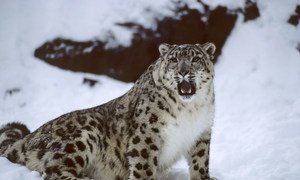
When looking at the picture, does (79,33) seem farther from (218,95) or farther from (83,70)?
(218,95)

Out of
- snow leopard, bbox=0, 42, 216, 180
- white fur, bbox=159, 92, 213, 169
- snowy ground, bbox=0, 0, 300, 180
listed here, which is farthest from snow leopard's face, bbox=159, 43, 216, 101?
snowy ground, bbox=0, 0, 300, 180

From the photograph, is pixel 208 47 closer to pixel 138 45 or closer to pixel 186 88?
pixel 186 88

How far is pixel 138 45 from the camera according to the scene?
10055 millimetres

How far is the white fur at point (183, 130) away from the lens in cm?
533

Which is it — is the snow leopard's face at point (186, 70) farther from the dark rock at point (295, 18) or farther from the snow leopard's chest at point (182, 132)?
the dark rock at point (295, 18)

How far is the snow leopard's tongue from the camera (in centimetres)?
531

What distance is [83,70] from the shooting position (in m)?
10.1

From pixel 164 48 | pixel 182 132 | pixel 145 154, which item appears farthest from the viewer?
pixel 164 48

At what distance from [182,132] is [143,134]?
43 centimetres

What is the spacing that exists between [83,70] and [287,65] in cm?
405

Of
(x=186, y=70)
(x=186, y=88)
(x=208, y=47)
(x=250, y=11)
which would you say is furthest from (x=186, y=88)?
(x=250, y=11)

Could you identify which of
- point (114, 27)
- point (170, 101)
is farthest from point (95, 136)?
point (114, 27)

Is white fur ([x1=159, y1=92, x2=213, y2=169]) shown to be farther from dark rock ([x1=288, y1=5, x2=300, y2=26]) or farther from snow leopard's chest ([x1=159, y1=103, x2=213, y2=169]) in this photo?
dark rock ([x1=288, y1=5, x2=300, y2=26])

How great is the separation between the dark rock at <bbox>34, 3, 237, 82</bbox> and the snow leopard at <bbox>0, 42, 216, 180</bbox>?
13.7 feet
